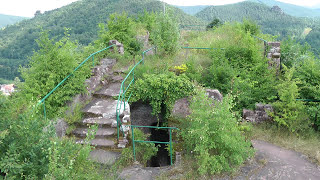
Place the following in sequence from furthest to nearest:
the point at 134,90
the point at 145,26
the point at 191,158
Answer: the point at 145,26 → the point at 134,90 → the point at 191,158

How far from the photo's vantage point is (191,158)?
6.66 meters

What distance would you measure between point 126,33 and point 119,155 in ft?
26.1

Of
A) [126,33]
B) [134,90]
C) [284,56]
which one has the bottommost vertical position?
[134,90]

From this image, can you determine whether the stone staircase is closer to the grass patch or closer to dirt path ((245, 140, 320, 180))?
dirt path ((245, 140, 320, 180))

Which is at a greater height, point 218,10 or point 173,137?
point 218,10

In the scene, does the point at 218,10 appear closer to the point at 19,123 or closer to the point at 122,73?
the point at 122,73

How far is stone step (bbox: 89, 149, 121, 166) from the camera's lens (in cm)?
666

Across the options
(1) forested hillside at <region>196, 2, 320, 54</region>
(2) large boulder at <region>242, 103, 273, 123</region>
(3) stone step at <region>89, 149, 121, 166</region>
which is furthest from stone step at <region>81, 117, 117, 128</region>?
(1) forested hillside at <region>196, 2, 320, 54</region>

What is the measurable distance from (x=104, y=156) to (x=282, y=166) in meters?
4.73

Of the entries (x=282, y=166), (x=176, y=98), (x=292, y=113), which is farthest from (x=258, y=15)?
(x=282, y=166)

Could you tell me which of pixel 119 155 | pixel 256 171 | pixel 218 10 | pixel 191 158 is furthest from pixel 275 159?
pixel 218 10

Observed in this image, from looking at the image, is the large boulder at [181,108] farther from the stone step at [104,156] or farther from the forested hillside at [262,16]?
the forested hillside at [262,16]

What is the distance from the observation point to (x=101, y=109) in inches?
330

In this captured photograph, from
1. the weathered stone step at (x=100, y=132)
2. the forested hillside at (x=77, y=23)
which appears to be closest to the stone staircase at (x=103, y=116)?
the weathered stone step at (x=100, y=132)
